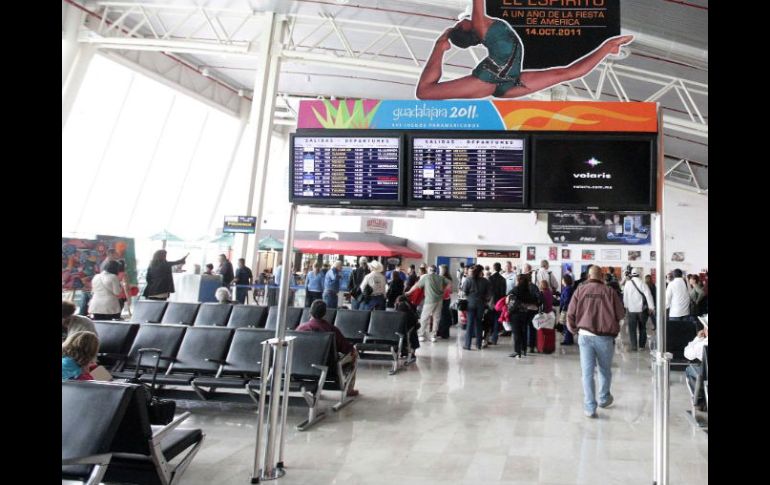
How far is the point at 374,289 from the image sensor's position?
37.1 ft

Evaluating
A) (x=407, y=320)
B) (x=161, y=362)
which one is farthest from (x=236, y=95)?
(x=161, y=362)

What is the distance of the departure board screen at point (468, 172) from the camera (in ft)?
13.1

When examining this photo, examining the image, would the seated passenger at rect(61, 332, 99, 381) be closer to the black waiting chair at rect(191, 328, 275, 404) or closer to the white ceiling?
the black waiting chair at rect(191, 328, 275, 404)

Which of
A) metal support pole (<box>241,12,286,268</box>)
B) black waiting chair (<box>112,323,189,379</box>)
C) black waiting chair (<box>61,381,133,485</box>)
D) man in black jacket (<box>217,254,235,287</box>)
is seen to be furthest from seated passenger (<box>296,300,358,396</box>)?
metal support pole (<box>241,12,286,268</box>)

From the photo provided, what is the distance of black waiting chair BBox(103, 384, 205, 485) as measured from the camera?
2.98 m

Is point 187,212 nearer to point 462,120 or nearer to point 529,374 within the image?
point 529,374

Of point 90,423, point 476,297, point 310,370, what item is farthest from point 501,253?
point 90,423

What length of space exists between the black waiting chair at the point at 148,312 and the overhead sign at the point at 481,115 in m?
5.21

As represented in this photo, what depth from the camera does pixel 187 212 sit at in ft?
72.7

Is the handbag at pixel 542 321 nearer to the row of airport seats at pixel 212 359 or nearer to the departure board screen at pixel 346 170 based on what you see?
the row of airport seats at pixel 212 359

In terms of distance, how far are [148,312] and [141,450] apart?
577 cm

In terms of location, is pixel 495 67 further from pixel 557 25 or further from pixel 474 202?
pixel 474 202

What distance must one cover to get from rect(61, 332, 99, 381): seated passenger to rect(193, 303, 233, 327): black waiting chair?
481 centimetres

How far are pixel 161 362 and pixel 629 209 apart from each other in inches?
183
